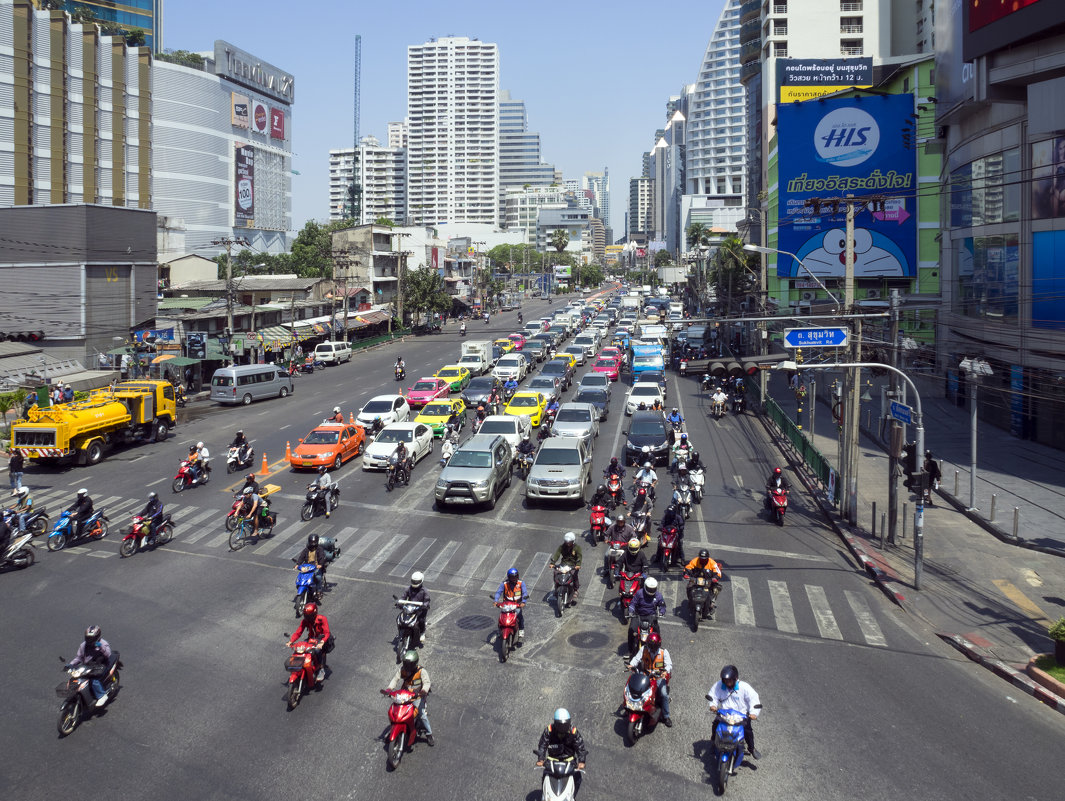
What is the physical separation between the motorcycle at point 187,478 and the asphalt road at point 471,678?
2.95 m

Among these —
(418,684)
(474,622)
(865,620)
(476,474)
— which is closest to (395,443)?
(476,474)

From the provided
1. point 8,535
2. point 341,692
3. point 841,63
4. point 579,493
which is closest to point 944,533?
point 579,493

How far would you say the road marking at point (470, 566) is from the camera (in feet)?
59.7

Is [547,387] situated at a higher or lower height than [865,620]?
higher

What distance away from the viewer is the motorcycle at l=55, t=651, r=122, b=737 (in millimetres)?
11516

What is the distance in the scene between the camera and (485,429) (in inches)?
1195

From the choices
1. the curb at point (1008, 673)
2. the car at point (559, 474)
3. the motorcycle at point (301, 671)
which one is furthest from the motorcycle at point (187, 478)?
the curb at point (1008, 673)

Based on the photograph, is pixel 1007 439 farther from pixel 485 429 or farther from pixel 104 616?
pixel 104 616

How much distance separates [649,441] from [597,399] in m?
9.29

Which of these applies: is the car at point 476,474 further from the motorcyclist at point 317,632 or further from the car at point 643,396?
the car at point 643,396

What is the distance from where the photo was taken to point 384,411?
34906 millimetres

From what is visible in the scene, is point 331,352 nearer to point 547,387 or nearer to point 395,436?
point 547,387

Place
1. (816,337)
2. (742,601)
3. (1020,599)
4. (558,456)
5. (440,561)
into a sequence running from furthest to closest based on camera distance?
(558,456) → (816,337) → (440,561) → (1020,599) → (742,601)

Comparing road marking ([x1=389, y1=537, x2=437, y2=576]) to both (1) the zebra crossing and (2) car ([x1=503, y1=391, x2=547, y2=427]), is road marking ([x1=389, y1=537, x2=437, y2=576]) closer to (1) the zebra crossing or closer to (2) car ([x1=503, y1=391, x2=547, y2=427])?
(1) the zebra crossing
